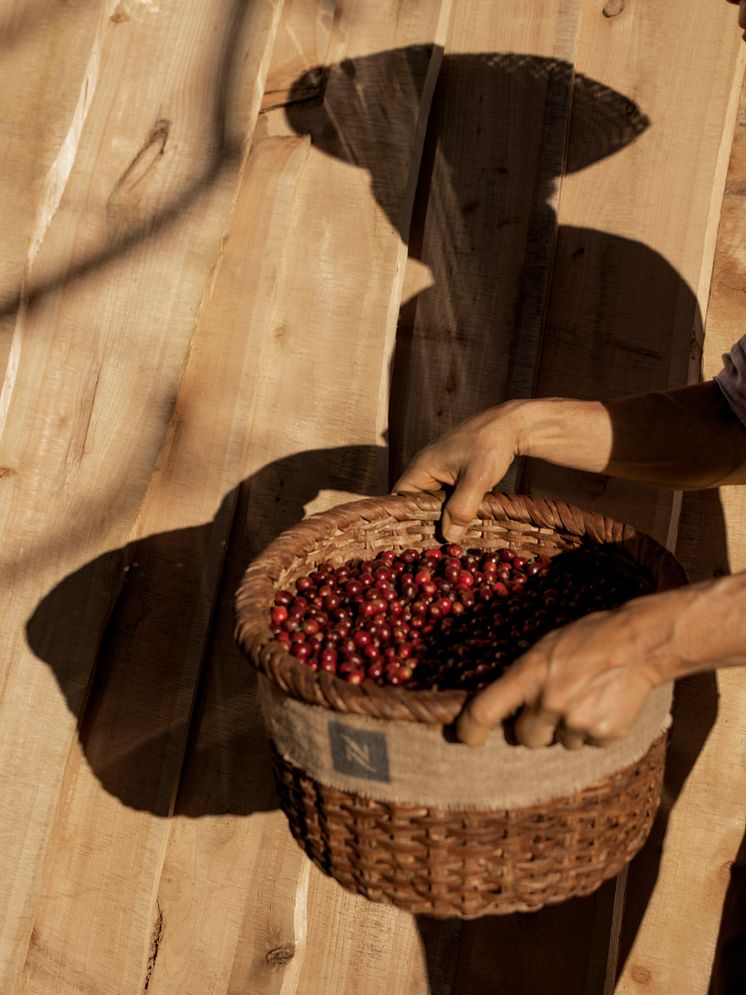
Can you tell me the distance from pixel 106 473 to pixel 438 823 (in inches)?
49.4

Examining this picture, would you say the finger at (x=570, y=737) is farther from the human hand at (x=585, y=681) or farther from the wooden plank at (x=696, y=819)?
the wooden plank at (x=696, y=819)

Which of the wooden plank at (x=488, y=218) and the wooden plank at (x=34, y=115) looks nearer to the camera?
the wooden plank at (x=34, y=115)

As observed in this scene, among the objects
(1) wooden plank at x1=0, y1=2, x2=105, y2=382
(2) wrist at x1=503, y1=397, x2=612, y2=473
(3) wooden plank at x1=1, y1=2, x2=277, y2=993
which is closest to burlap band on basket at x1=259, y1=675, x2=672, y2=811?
(2) wrist at x1=503, y1=397, x2=612, y2=473

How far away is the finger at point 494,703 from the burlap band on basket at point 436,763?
0.05 m

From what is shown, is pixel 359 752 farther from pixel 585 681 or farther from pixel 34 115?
pixel 34 115

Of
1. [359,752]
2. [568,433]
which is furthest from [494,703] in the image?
[568,433]

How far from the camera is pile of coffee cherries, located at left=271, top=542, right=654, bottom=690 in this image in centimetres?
170

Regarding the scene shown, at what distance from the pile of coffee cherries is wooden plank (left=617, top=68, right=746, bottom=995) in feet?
2.36

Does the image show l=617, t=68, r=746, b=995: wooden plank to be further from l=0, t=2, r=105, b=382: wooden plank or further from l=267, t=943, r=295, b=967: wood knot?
l=0, t=2, r=105, b=382: wooden plank

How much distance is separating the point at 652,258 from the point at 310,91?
1034 millimetres

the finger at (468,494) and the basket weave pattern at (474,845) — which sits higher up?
the finger at (468,494)

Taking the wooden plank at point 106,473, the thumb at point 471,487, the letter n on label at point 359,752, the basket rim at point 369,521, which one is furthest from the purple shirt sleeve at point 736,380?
the wooden plank at point 106,473

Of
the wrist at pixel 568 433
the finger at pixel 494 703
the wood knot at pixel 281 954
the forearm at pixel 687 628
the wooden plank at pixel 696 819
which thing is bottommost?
the wood knot at pixel 281 954

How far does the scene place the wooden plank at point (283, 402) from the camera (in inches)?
98.1
